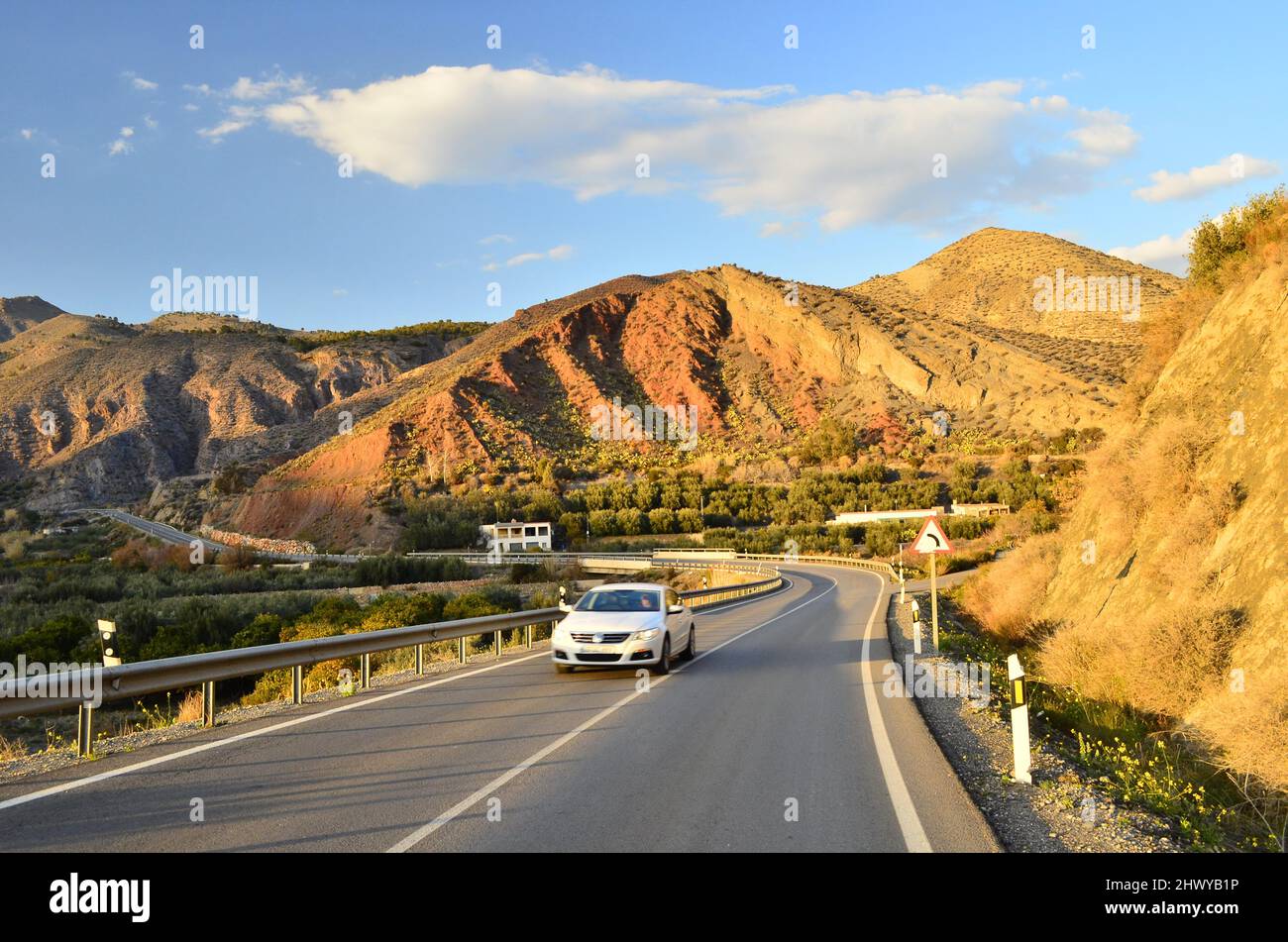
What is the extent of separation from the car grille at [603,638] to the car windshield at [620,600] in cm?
121

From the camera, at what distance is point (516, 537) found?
6725 cm

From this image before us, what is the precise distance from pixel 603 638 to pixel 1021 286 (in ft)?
342

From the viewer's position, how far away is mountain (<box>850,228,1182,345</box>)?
94.2 m

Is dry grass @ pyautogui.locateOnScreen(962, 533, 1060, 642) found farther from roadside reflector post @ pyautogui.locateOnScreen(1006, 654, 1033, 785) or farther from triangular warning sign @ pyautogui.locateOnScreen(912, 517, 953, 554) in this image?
roadside reflector post @ pyautogui.locateOnScreen(1006, 654, 1033, 785)

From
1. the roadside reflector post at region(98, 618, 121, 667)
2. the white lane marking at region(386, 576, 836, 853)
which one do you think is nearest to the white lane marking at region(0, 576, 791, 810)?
the roadside reflector post at region(98, 618, 121, 667)

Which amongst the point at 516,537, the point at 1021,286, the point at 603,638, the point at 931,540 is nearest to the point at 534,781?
the point at 603,638

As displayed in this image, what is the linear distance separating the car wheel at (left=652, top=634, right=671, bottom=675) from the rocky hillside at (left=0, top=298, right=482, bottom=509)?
3544 inches

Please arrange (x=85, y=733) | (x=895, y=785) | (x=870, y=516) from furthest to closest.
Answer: (x=870, y=516) < (x=85, y=733) < (x=895, y=785)

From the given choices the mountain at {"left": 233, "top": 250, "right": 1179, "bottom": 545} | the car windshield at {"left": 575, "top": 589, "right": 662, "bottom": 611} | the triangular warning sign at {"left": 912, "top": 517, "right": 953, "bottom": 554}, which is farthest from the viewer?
the mountain at {"left": 233, "top": 250, "right": 1179, "bottom": 545}

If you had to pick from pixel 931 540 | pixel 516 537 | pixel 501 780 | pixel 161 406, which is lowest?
pixel 516 537

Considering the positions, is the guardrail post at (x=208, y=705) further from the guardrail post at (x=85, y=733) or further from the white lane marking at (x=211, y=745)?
the guardrail post at (x=85, y=733)

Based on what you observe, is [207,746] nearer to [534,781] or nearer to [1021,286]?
[534,781]

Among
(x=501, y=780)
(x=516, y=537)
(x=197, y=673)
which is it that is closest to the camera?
(x=501, y=780)
